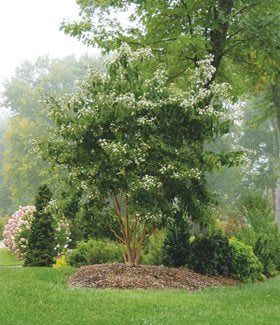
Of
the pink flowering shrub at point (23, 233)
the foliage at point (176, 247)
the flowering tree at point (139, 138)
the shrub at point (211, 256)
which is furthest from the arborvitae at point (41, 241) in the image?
the shrub at point (211, 256)

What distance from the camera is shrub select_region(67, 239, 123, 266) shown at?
1448 cm

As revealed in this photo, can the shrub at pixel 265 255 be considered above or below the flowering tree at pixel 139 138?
below

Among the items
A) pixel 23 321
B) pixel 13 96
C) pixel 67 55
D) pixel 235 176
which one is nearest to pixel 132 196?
pixel 23 321

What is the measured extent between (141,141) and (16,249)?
39.3 ft

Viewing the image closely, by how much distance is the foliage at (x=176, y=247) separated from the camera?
13016mm

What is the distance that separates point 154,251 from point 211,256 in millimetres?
2024

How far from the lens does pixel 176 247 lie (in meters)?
13.1

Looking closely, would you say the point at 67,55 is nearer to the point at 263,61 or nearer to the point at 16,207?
the point at 16,207

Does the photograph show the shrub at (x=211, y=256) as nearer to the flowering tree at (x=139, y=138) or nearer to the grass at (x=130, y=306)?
the flowering tree at (x=139, y=138)

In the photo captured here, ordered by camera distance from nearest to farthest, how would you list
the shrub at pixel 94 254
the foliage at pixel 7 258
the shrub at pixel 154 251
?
the shrub at pixel 154 251 < the shrub at pixel 94 254 < the foliage at pixel 7 258

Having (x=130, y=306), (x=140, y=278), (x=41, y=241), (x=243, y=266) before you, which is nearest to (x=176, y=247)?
(x=243, y=266)

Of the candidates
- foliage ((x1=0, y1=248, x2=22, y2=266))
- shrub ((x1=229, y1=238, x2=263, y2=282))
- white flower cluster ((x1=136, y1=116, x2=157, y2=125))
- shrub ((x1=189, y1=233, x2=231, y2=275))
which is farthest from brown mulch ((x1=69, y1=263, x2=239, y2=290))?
foliage ((x1=0, y1=248, x2=22, y2=266))

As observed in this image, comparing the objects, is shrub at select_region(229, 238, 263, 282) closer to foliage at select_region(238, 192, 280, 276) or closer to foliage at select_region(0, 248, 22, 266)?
foliage at select_region(238, 192, 280, 276)

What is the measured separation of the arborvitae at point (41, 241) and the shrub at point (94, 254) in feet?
2.42
